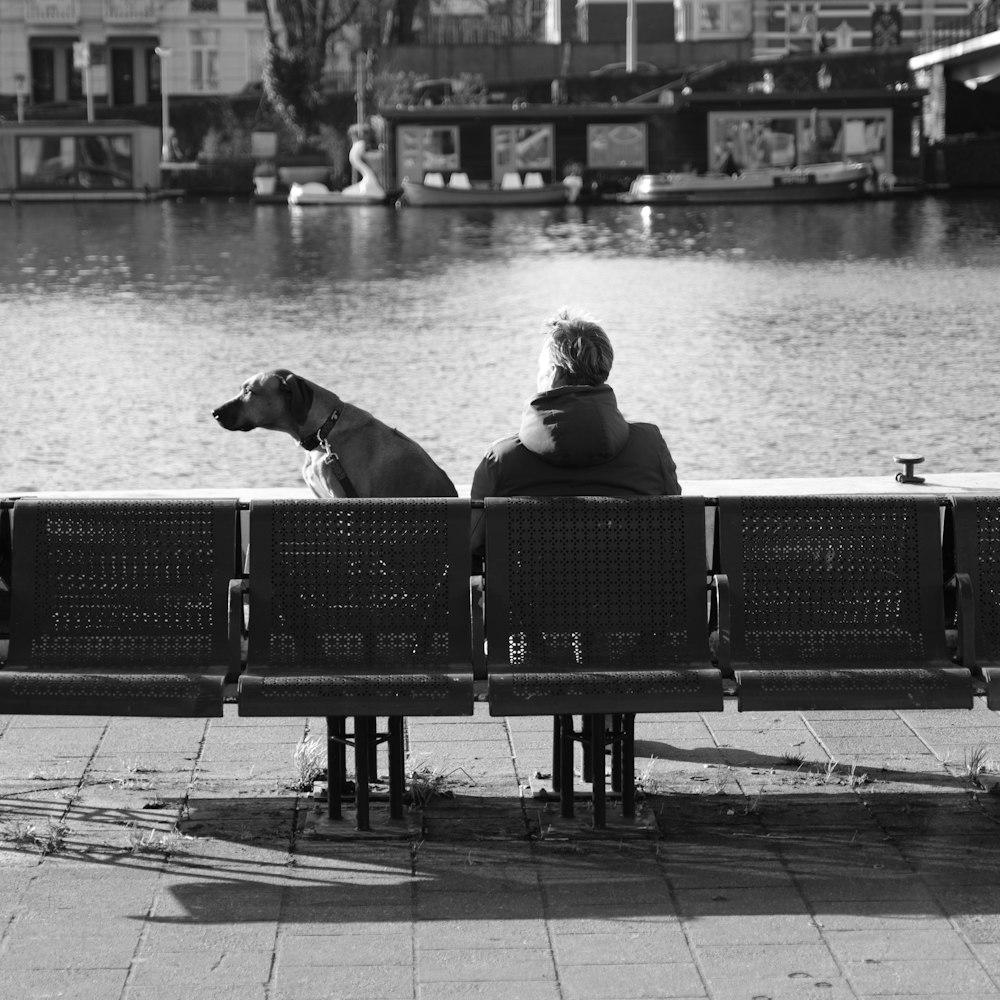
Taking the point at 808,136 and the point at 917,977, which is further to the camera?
the point at 808,136

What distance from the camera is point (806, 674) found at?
491cm

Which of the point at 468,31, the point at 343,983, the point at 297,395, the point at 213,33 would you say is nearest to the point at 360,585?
the point at 343,983

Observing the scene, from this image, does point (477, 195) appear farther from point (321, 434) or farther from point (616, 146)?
point (321, 434)

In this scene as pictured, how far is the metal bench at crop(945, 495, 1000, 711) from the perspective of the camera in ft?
16.4

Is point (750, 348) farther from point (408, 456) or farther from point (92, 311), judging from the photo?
point (408, 456)

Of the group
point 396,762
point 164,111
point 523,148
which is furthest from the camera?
point 164,111

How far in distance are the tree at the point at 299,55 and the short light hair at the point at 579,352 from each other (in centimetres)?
6623

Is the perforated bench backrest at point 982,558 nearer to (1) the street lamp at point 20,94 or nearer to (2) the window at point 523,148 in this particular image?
(2) the window at point 523,148

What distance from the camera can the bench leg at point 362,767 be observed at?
15.8 ft

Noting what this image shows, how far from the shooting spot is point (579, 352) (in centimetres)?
517

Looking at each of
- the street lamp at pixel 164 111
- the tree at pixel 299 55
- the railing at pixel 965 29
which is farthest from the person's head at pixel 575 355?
the street lamp at pixel 164 111

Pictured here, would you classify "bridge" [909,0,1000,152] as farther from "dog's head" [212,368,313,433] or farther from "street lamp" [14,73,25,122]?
"dog's head" [212,368,313,433]

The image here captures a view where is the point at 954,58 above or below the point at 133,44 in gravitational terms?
Result: below

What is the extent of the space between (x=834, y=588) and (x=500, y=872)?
1.20 metres
